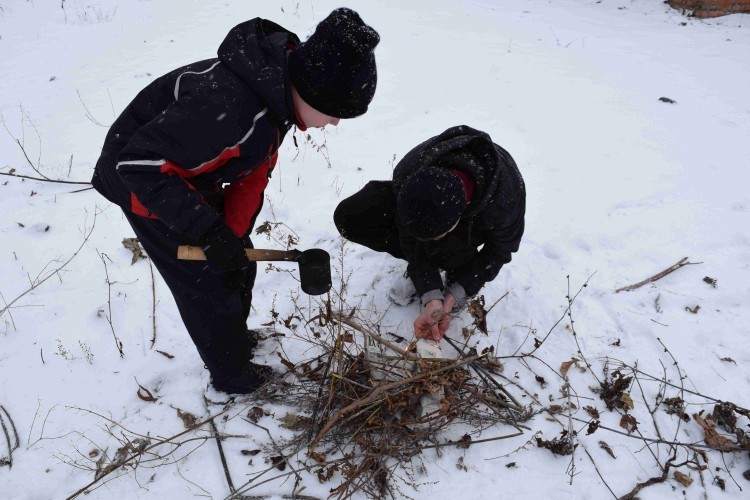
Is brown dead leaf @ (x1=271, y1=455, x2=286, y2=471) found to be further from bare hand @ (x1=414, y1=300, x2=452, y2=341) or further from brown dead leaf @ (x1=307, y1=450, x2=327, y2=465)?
bare hand @ (x1=414, y1=300, x2=452, y2=341)

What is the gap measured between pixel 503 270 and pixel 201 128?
2.27 meters

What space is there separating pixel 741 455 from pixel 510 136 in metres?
3.37

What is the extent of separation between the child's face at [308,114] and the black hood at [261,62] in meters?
0.04

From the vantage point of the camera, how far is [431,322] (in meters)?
2.59

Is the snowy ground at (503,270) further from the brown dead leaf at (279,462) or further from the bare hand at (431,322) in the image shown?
the bare hand at (431,322)

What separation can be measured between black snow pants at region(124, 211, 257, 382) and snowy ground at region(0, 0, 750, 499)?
35 centimetres

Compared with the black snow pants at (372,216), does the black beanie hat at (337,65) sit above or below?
above

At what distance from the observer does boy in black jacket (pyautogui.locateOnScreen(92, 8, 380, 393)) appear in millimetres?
1562

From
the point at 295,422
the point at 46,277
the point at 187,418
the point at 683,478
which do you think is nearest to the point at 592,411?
the point at 683,478

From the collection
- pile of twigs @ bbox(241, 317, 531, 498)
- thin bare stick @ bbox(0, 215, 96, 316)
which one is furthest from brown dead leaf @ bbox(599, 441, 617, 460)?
thin bare stick @ bbox(0, 215, 96, 316)

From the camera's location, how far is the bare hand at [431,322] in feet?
8.41

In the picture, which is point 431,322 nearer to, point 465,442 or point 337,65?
point 465,442

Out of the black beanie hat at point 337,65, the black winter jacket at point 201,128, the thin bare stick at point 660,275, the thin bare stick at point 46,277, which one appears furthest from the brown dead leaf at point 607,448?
the thin bare stick at point 46,277

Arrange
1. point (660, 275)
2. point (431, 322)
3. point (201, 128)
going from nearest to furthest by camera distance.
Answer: point (201, 128), point (431, 322), point (660, 275)
